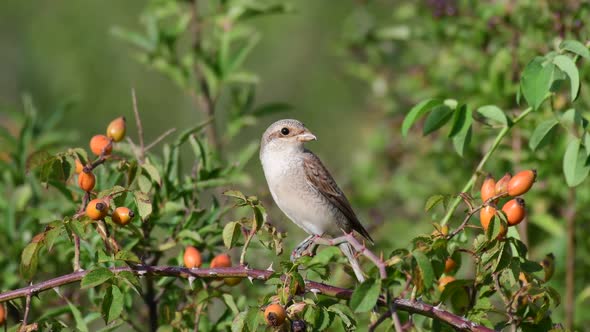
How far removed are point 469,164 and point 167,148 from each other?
252cm

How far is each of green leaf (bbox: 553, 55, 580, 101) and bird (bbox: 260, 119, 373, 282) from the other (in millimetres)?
1926

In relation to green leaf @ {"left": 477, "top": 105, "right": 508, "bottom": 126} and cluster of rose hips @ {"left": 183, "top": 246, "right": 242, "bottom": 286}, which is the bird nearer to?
cluster of rose hips @ {"left": 183, "top": 246, "right": 242, "bottom": 286}

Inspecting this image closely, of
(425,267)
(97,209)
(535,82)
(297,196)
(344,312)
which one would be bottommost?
(297,196)

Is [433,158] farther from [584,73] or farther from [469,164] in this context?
[584,73]

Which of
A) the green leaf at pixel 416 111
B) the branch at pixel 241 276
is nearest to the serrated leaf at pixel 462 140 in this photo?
the green leaf at pixel 416 111

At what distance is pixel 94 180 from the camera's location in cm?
299

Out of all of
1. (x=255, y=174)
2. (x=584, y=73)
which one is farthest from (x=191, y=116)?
(x=584, y=73)

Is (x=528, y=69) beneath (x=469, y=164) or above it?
above

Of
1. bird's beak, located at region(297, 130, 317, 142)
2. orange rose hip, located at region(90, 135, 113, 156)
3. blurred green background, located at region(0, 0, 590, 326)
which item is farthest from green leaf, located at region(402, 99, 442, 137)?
bird's beak, located at region(297, 130, 317, 142)

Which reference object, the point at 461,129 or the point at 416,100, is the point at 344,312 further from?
the point at 416,100

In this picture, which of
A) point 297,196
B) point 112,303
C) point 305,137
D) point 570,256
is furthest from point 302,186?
point 112,303

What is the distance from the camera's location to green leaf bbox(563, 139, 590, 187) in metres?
3.13

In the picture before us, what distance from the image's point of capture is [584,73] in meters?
4.48

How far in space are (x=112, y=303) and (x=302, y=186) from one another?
87.6 inches
